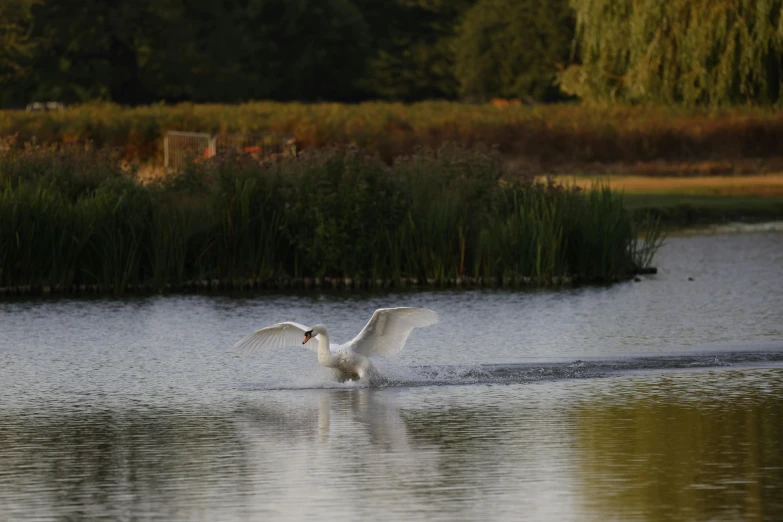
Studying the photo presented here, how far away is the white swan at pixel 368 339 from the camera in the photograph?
47.8ft

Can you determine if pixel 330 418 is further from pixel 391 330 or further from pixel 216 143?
pixel 216 143

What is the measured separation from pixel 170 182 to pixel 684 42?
16670mm

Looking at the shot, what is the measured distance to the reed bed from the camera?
76.0 feet

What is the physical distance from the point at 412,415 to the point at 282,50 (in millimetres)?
82545

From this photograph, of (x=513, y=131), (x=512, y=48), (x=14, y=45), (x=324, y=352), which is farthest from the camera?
(x=512, y=48)

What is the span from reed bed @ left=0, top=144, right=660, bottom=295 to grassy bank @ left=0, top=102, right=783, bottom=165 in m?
22.4

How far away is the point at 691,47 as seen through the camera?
3775 cm

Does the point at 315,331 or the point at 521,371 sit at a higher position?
the point at 315,331

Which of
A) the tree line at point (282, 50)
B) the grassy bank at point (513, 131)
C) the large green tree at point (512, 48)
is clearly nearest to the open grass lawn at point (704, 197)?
the grassy bank at point (513, 131)

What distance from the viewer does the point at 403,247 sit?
23875mm

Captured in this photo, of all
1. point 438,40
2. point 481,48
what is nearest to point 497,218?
point 481,48

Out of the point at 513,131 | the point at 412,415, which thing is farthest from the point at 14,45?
the point at 412,415

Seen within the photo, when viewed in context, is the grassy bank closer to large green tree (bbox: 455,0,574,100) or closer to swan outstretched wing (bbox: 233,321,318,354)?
swan outstretched wing (bbox: 233,321,318,354)

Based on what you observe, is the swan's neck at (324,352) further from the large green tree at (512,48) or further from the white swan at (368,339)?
the large green tree at (512,48)
